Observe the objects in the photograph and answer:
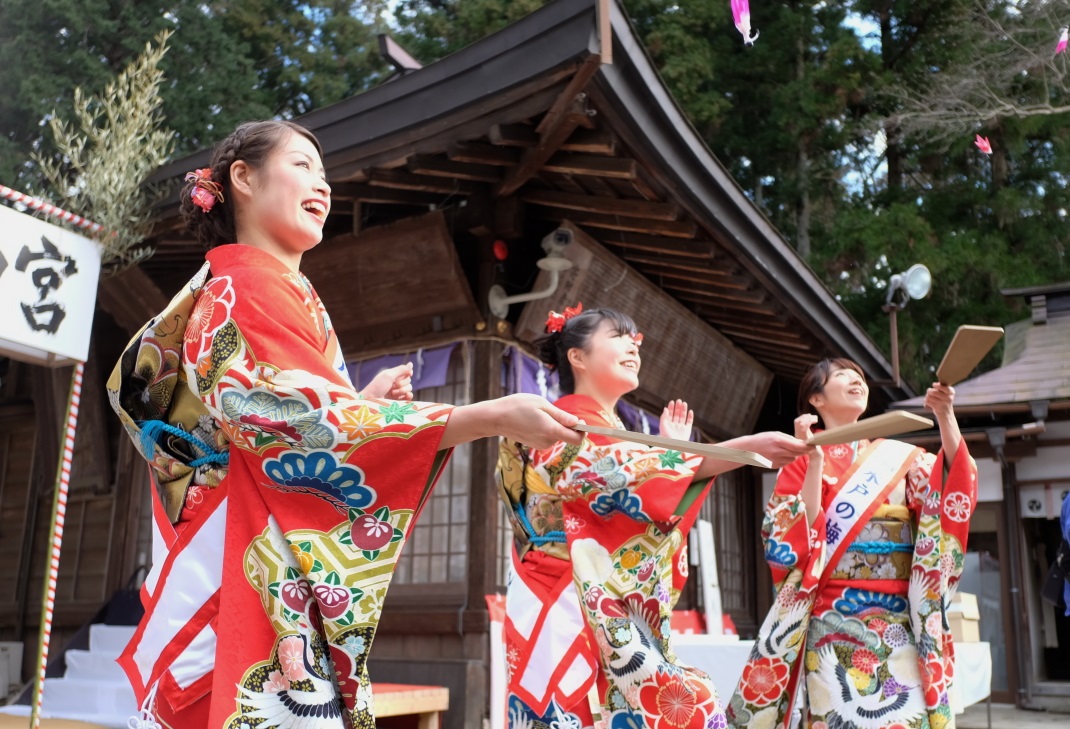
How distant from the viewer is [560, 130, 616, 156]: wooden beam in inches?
205

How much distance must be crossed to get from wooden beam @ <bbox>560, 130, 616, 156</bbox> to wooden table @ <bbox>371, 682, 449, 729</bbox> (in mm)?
3098

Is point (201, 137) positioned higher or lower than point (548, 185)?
higher

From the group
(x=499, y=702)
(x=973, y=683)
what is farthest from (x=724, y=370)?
(x=499, y=702)

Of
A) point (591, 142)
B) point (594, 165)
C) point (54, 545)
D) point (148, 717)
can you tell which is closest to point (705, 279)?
point (594, 165)

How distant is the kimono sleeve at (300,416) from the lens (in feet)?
5.70

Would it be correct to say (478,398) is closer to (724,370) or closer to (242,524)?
(724,370)

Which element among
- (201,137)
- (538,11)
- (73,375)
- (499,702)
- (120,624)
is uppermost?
(201,137)

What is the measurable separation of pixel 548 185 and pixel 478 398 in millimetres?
1473

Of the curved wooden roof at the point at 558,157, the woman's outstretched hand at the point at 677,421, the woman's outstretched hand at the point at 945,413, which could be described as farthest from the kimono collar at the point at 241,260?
the curved wooden roof at the point at 558,157

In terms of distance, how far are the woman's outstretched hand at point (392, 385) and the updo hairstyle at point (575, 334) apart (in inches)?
59.1

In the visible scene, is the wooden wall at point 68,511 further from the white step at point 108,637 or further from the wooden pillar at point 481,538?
the wooden pillar at point 481,538

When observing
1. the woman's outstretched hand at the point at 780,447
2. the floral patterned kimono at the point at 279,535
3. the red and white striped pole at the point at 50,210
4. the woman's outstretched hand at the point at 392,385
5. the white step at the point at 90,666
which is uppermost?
the red and white striped pole at the point at 50,210

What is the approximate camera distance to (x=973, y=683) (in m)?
6.93

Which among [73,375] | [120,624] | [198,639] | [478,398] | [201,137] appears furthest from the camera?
[201,137]
